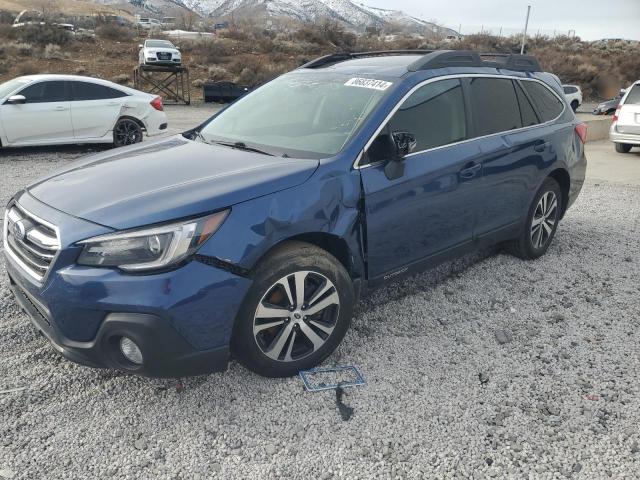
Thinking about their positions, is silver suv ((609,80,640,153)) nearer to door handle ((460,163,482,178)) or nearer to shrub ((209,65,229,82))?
door handle ((460,163,482,178))

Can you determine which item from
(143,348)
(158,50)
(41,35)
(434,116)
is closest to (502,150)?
(434,116)

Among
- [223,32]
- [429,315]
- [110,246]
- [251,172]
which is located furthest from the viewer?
[223,32]

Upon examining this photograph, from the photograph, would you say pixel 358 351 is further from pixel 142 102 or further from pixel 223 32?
pixel 223 32

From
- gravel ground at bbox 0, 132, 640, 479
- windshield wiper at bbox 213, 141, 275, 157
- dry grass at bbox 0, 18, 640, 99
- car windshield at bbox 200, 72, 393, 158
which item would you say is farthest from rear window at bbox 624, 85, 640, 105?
dry grass at bbox 0, 18, 640, 99

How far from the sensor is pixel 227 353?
269 cm

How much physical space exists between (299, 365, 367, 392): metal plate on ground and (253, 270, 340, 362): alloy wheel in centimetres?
14

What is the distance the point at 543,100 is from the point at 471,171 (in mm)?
1547

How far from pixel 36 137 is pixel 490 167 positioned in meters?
8.70

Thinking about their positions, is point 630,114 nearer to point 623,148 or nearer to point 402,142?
point 623,148

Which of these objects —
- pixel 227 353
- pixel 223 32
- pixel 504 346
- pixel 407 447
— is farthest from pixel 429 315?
pixel 223 32

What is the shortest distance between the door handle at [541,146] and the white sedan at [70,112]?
831 centimetres

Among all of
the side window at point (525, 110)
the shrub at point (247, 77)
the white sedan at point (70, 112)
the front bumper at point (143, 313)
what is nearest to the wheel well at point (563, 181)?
the side window at point (525, 110)

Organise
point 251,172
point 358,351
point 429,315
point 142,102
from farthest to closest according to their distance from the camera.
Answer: point 142,102 < point 429,315 < point 358,351 < point 251,172

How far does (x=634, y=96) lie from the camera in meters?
12.2
